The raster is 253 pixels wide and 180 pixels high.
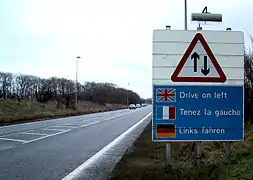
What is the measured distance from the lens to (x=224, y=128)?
6.64 metres

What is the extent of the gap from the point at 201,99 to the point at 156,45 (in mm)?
1331

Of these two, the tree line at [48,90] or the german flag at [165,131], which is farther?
the tree line at [48,90]

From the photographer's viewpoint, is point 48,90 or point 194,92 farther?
point 48,90

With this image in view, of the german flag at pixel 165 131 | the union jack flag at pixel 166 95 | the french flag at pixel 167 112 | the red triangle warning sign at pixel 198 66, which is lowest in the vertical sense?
the german flag at pixel 165 131

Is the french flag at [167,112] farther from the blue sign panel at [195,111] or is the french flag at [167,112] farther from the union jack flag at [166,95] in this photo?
the union jack flag at [166,95]

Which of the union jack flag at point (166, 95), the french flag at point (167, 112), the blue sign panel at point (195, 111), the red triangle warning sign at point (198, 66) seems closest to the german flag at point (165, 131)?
the blue sign panel at point (195, 111)

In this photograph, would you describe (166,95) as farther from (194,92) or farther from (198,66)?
(198,66)

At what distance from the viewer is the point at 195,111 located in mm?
6621

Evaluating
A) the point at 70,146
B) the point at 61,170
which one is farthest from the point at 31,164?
the point at 70,146

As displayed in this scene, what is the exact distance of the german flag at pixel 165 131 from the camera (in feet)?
21.6

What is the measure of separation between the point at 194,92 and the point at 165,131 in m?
0.92

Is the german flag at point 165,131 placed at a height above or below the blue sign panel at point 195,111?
below

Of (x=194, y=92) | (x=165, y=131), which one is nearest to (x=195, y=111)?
(x=194, y=92)

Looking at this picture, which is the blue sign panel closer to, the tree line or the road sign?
the road sign
